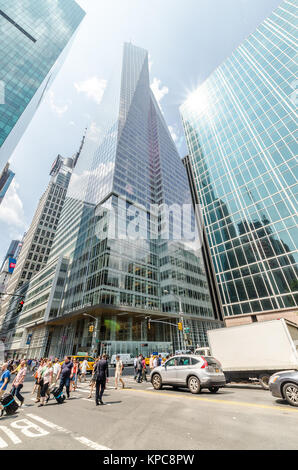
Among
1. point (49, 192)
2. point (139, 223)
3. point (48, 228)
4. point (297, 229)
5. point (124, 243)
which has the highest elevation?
point (49, 192)

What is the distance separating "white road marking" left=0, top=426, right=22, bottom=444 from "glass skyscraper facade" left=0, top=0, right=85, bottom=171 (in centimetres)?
5099

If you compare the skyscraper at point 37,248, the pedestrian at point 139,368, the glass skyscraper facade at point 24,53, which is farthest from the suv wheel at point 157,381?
the skyscraper at point 37,248

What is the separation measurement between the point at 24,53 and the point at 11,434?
74949 millimetres

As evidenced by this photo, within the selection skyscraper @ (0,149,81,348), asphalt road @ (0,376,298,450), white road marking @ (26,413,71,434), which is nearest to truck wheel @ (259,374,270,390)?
asphalt road @ (0,376,298,450)

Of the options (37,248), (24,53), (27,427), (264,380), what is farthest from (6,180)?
(264,380)

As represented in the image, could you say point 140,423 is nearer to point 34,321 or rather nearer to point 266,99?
point 266,99

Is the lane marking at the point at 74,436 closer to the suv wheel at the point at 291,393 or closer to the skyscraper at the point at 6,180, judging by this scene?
the suv wheel at the point at 291,393

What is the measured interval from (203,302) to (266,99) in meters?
49.3

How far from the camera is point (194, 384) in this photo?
9711 millimetres

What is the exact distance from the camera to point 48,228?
296 feet

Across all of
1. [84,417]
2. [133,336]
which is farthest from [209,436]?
[133,336]

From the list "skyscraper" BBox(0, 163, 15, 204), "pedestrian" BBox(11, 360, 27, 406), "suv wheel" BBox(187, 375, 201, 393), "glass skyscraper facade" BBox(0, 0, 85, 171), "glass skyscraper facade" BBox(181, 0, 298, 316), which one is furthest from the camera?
"skyscraper" BBox(0, 163, 15, 204)

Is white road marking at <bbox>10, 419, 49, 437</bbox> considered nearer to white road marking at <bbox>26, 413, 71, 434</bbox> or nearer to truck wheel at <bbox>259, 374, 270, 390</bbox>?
white road marking at <bbox>26, 413, 71, 434</bbox>

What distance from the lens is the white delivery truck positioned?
10875mm
